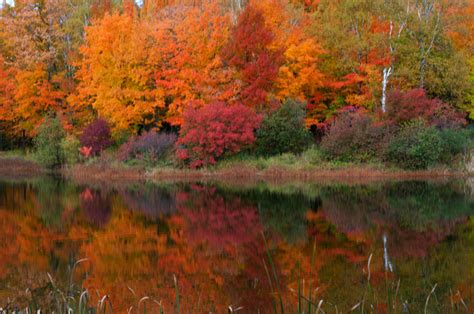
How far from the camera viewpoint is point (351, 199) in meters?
19.8

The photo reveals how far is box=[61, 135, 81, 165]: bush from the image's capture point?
33812 millimetres

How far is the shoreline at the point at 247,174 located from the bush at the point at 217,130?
0.91 meters

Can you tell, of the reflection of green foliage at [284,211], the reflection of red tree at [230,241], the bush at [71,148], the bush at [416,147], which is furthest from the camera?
the bush at [71,148]

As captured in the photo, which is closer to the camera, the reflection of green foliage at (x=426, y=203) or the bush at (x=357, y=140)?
the reflection of green foliage at (x=426, y=203)

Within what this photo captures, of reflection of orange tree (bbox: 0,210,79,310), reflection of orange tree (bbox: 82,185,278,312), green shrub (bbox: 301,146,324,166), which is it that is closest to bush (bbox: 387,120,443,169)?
green shrub (bbox: 301,146,324,166)

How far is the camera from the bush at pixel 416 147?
26.7 meters

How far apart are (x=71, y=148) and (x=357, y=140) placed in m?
16.9

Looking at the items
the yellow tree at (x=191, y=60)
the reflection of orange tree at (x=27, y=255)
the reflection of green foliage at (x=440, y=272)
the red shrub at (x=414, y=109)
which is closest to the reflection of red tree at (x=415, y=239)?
the reflection of green foliage at (x=440, y=272)

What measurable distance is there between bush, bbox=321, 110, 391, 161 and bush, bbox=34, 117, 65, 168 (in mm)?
16349

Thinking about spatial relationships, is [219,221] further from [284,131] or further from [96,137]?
[96,137]

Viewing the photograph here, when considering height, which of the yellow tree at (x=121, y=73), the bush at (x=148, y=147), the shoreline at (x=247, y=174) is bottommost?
the shoreline at (x=247, y=174)

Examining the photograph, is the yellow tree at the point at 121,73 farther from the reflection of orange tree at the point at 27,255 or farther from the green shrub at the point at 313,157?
the reflection of orange tree at the point at 27,255

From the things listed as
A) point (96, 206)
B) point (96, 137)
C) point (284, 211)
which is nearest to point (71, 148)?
point (96, 137)

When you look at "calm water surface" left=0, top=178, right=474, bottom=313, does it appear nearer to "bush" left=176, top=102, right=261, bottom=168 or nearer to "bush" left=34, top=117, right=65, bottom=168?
"bush" left=176, top=102, right=261, bottom=168
